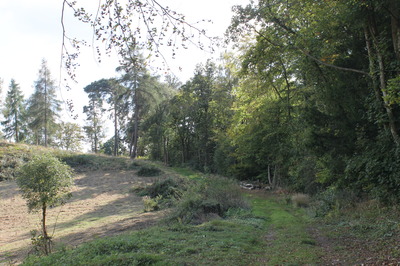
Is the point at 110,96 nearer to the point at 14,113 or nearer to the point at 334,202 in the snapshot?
the point at 14,113

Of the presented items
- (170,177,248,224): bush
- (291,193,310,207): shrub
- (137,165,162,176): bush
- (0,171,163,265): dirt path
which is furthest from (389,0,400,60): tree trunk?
(137,165,162,176): bush

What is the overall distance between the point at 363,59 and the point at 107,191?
73.3 feet

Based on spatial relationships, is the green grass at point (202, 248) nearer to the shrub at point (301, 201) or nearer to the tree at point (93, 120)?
the shrub at point (301, 201)

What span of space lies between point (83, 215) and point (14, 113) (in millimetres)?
43363

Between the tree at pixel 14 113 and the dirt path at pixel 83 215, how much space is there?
2850cm

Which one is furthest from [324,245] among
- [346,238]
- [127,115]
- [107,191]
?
[127,115]

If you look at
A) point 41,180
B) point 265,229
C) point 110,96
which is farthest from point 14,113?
point 265,229

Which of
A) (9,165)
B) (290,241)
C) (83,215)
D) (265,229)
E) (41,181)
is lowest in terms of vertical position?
(83,215)

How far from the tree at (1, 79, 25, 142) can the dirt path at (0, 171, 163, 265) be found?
93.5ft

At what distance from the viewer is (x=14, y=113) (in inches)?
2063

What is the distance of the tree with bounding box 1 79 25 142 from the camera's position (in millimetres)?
51438

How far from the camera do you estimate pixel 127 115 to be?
45938 millimetres

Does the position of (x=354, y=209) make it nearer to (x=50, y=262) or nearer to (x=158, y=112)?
(x=50, y=262)

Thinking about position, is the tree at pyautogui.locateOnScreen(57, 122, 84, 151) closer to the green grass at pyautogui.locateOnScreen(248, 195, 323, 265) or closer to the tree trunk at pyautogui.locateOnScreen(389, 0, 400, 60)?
the green grass at pyautogui.locateOnScreen(248, 195, 323, 265)
